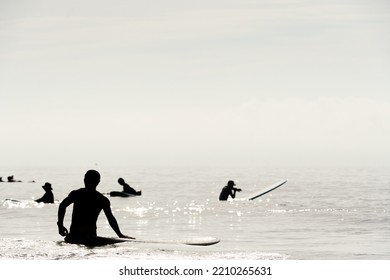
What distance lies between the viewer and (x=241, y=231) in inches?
1025

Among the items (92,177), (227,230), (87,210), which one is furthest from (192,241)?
(227,230)

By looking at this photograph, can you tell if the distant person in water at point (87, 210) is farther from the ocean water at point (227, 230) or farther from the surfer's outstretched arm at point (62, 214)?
the ocean water at point (227, 230)

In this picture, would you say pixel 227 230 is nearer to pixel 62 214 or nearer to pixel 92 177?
pixel 92 177

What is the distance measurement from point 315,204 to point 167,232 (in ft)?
62.0

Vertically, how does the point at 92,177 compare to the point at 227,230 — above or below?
above

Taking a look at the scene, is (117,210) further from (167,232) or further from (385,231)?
(385,231)

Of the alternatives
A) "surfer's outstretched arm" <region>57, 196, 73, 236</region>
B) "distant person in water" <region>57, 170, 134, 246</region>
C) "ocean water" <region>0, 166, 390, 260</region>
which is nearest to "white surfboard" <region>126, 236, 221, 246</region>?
"ocean water" <region>0, 166, 390, 260</region>

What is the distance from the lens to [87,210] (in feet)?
55.2

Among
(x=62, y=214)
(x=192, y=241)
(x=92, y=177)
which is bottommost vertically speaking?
(x=192, y=241)

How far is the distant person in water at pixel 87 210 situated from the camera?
1641cm

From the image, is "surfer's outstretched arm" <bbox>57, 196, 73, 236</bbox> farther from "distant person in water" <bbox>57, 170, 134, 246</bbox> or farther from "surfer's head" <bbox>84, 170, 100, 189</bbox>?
"surfer's head" <bbox>84, 170, 100, 189</bbox>

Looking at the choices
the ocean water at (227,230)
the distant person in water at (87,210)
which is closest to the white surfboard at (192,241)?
the ocean water at (227,230)

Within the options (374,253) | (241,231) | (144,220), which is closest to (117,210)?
(144,220)

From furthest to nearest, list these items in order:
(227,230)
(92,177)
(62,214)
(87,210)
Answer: (227,230), (87,210), (92,177), (62,214)
